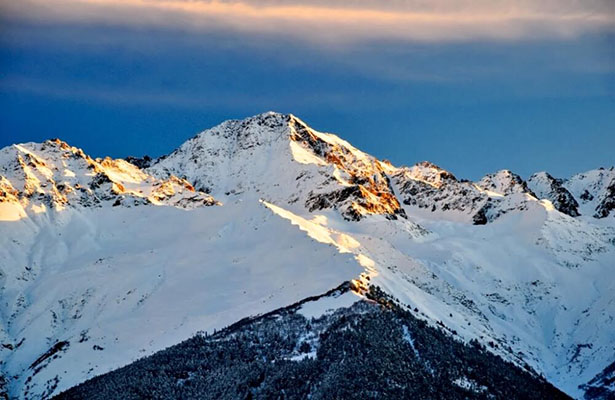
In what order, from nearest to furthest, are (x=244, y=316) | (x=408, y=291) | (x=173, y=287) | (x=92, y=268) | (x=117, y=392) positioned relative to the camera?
(x=117, y=392) → (x=244, y=316) → (x=408, y=291) → (x=173, y=287) → (x=92, y=268)

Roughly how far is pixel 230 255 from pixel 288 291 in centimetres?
3270

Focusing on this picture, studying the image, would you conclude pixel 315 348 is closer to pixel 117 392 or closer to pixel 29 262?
pixel 117 392

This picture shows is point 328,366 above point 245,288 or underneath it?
underneath

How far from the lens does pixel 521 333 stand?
16075 centimetres

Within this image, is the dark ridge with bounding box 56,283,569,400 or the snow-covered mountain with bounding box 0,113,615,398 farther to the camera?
the snow-covered mountain with bounding box 0,113,615,398

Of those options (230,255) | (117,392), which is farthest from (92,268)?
(117,392)

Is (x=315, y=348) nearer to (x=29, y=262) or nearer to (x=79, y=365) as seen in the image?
(x=79, y=365)

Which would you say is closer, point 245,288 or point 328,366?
point 328,366

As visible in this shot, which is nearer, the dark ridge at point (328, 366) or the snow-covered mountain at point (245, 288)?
the dark ridge at point (328, 366)

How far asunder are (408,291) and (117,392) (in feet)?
203

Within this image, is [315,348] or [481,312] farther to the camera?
[481,312]

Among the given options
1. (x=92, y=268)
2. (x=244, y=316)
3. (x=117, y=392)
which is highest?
(x=92, y=268)

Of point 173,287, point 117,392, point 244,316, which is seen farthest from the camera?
point 173,287

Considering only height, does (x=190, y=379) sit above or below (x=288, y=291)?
below
